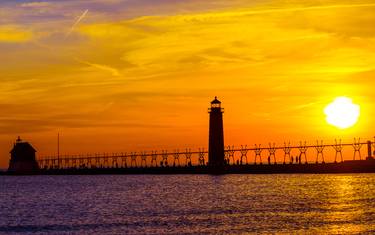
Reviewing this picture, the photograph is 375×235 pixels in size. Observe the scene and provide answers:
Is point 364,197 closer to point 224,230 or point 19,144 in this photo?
point 224,230

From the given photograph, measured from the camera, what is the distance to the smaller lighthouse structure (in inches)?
7231

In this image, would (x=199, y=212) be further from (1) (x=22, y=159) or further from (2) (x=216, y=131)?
(1) (x=22, y=159)

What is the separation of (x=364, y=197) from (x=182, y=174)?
100625 millimetres

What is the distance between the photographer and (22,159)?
18988cm

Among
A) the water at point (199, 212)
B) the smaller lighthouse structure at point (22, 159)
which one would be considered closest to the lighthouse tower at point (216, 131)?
the water at point (199, 212)

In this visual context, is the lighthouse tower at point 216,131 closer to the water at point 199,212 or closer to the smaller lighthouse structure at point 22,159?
the water at point 199,212

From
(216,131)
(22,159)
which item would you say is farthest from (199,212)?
(22,159)

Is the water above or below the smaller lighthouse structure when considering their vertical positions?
below

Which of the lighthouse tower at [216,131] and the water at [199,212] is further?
the lighthouse tower at [216,131]

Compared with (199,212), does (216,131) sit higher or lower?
higher

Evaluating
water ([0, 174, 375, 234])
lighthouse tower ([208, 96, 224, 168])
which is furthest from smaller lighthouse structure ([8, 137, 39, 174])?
water ([0, 174, 375, 234])

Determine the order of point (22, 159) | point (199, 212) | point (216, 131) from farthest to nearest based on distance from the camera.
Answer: point (22, 159), point (216, 131), point (199, 212)

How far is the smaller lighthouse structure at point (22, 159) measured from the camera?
184 m

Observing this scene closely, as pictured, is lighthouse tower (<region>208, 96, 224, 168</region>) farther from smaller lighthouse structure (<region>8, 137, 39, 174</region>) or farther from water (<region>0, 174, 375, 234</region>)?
Result: smaller lighthouse structure (<region>8, 137, 39, 174</region>)
